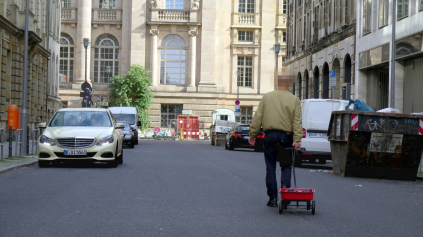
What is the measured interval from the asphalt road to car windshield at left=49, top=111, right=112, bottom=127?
3.55 meters

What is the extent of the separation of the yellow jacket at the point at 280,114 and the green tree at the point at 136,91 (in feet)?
190

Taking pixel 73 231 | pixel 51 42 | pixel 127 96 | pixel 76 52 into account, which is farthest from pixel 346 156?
pixel 76 52

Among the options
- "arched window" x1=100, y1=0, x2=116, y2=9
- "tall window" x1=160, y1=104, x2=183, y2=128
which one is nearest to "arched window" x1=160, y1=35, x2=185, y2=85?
"tall window" x1=160, y1=104, x2=183, y2=128

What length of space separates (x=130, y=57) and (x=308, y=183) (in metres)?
57.3

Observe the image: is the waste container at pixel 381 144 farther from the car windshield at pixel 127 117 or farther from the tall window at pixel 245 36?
the tall window at pixel 245 36

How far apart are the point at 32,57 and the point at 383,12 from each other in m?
20.0

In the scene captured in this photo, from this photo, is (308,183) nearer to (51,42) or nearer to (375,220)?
(375,220)

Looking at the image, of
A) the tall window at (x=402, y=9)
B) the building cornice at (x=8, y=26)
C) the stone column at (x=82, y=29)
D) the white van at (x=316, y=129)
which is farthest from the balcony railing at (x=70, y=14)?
the white van at (x=316, y=129)

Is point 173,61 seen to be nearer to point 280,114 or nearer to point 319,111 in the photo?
point 319,111

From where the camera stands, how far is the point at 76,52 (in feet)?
234

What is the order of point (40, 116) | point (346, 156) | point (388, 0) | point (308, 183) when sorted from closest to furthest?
1. point (308, 183)
2. point (346, 156)
3. point (388, 0)
4. point (40, 116)

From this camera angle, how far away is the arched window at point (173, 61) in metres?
71.5

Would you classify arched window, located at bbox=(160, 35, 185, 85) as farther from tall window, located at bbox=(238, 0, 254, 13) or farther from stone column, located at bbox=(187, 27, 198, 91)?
tall window, located at bbox=(238, 0, 254, 13)

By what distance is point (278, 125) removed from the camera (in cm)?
980
